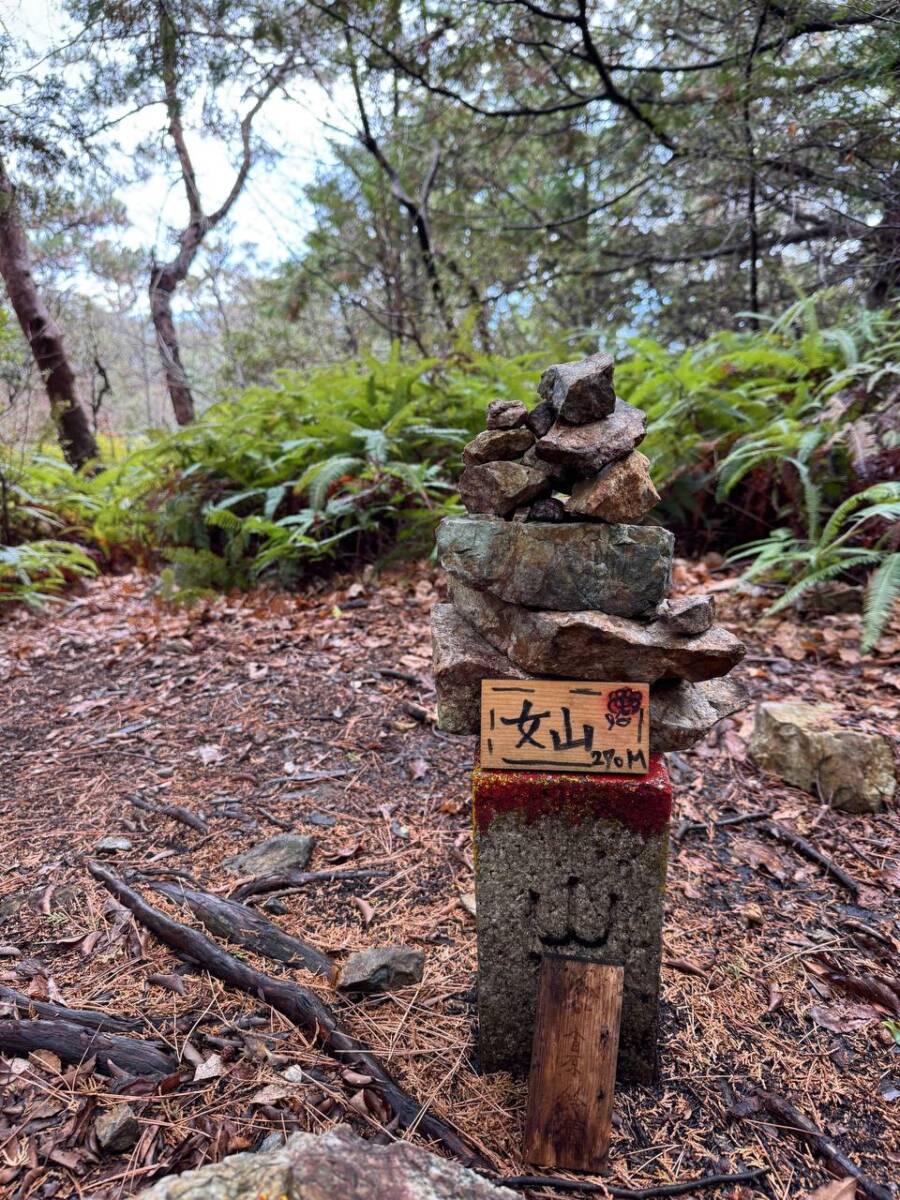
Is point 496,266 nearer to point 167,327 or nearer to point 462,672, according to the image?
point 167,327

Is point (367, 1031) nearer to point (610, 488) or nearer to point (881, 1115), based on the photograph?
point (881, 1115)

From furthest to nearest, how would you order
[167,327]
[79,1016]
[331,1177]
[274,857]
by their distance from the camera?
1. [167,327]
2. [274,857]
3. [79,1016]
4. [331,1177]

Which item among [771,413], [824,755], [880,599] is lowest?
[824,755]

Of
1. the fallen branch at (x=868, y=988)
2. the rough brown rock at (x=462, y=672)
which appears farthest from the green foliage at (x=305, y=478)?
the fallen branch at (x=868, y=988)

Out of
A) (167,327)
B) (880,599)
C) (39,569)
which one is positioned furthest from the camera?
(167,327)

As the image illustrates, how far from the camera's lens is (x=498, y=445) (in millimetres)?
1640

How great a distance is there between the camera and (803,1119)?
1634 millimetres

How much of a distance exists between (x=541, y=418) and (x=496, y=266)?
6.69 metres

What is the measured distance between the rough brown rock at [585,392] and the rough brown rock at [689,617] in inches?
19.1

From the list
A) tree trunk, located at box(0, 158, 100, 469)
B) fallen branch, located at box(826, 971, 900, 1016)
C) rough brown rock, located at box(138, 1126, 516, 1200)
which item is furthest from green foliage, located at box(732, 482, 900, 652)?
tree trunk, located at box(0, 158, 100, 469)

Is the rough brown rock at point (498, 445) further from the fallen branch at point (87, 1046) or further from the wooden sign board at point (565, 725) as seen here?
the fallen branch at point (87, 1046)

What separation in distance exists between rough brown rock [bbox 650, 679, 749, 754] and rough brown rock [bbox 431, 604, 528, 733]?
0.35m

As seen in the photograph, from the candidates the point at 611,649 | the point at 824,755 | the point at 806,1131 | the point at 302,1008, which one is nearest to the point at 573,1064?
the point at 806,1131

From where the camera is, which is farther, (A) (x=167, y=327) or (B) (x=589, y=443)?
(A) (x=167, y=327)
